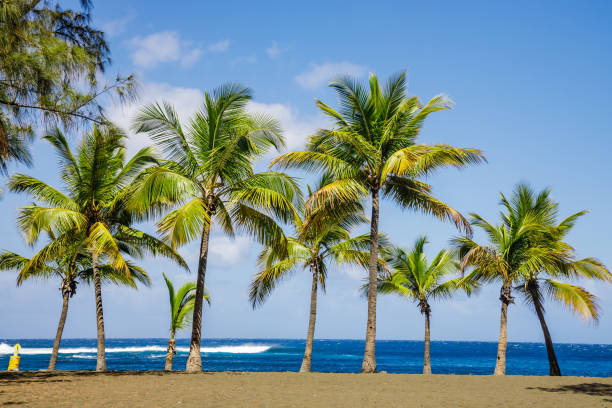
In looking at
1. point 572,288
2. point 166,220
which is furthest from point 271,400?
point 572,288

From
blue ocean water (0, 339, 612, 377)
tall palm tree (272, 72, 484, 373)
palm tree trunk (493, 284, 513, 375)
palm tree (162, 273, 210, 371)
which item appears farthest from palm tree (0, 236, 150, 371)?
blue ocean water (0, 339, 612, 377)

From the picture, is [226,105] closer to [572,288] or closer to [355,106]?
[355,106]

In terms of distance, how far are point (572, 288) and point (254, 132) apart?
12475 millimetres

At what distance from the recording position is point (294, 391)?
9.98 m

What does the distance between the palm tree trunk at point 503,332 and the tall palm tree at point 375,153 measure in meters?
5.10

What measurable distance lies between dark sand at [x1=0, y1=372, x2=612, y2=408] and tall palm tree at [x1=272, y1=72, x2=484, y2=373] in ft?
11.5

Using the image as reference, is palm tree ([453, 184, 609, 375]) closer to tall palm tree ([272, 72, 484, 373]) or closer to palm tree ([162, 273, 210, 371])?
tall palm tree ([272, 72, 484, 373])

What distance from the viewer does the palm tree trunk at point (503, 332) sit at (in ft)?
57.3

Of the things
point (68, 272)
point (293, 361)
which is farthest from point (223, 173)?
point (293, 361)

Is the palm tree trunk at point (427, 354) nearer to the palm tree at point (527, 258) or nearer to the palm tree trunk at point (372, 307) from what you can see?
the palm tree at point (527, 258)

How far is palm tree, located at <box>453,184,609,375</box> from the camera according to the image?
17.1 metres

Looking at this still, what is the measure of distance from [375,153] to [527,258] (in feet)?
25.6

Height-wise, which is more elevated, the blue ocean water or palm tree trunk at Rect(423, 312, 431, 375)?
palm tree trunk at Rect(423, 312, 431, 375)

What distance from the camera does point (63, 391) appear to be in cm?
924
